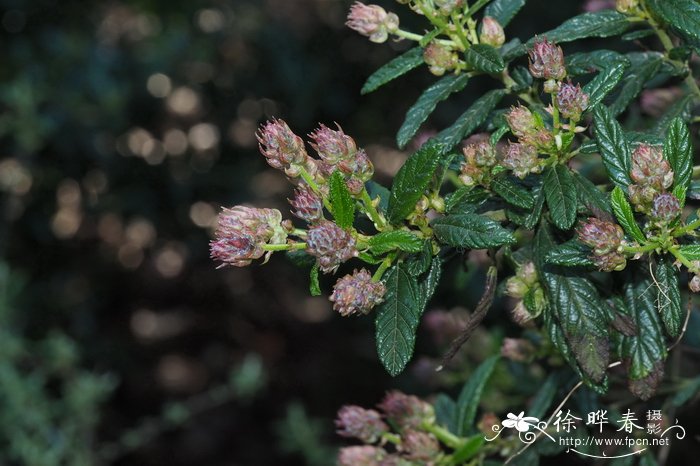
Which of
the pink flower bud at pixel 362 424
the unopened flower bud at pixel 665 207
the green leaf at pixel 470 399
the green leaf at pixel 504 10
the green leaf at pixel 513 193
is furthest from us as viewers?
the green leaf at pixel 470 399

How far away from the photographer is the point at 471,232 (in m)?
1.04

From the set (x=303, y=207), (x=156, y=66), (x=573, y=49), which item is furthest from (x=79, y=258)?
(x=303, y=207)

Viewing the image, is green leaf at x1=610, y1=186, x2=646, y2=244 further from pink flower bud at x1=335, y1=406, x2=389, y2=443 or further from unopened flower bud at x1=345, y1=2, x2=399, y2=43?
pink flower bud at x1=335, y1=406, x2=389, y2=443

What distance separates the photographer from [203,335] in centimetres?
436

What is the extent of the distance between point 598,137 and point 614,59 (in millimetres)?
187

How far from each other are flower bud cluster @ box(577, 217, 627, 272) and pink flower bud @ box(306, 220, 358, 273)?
25 centimetres

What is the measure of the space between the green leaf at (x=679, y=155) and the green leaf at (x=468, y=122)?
0.26 m

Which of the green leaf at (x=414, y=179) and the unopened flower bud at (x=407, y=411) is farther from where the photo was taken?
the unopened flower bud at (x=407, y=411)

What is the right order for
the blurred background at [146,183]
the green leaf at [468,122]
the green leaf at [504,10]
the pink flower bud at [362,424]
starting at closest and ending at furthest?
the green leaf at [468,122] → the green leaf at [504,10] → the pink flower bud at [362,424] → the blurred background at [146,183]

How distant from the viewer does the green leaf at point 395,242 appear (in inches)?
40.7

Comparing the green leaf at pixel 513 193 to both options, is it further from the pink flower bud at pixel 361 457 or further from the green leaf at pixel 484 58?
the pink flower bud at pixel 361 457

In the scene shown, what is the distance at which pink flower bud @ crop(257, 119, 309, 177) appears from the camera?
3.45 feet

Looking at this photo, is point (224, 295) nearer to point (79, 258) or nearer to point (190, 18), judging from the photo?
point (79, 258)

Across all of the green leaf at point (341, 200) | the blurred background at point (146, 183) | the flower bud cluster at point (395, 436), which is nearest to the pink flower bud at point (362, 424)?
the flower bud cluster at point (395, 436)
